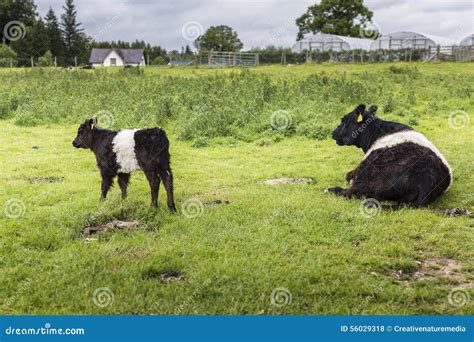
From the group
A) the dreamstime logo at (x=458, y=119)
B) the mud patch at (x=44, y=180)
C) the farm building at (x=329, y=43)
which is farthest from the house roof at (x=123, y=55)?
the mud patch at (x=44, y=180)

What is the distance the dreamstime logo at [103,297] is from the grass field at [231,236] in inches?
1.0

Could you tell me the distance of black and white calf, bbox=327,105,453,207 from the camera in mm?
8938

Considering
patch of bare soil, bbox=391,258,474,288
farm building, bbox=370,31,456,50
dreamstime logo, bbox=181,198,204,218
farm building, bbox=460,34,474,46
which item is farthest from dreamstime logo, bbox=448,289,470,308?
farm building, bbox=460,34,474,46

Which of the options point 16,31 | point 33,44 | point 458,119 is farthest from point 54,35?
point 458,119

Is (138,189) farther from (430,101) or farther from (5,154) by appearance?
(430,101)

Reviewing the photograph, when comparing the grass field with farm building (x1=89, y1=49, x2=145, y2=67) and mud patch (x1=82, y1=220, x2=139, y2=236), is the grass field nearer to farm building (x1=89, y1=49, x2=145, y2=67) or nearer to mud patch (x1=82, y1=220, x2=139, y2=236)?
mud patch (x1=82, y1=220, x2=139, y2=236)

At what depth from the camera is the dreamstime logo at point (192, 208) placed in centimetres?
852

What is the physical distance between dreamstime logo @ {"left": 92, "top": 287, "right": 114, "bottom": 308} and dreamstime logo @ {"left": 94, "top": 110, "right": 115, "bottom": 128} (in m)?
10.5

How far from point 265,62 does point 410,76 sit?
21.2 meters

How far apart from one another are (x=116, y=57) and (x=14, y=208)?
2954 inches

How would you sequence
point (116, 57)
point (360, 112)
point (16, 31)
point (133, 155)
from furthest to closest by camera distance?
point (116, 57), point (16, 31), point (360, 112), point (133, 155)

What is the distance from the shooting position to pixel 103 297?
569 cm

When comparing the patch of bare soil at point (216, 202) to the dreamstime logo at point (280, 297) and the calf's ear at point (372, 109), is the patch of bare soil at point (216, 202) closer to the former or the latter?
the calf's ear at point (372, 109)

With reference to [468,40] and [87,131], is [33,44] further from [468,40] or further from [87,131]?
[87,131]
